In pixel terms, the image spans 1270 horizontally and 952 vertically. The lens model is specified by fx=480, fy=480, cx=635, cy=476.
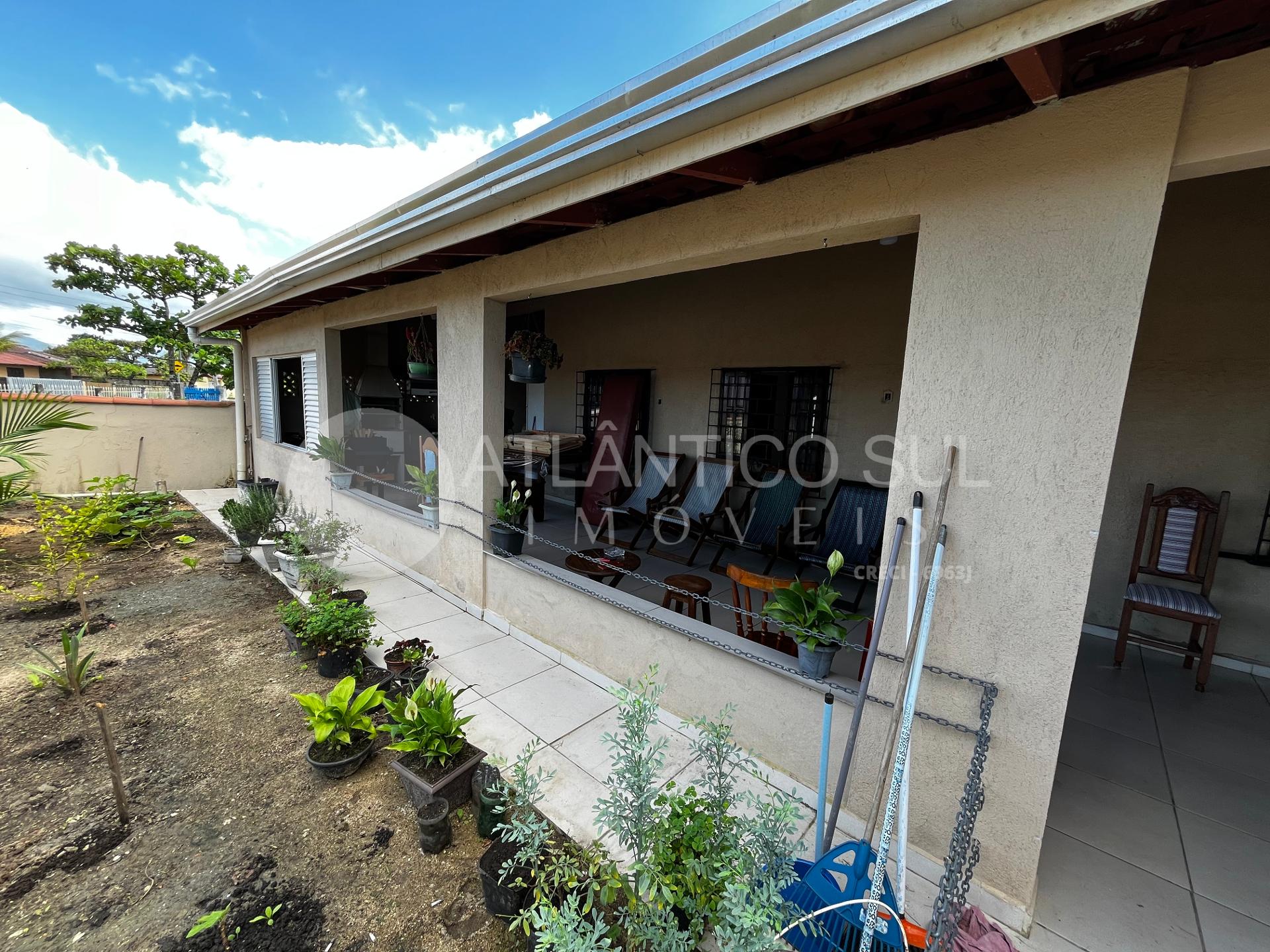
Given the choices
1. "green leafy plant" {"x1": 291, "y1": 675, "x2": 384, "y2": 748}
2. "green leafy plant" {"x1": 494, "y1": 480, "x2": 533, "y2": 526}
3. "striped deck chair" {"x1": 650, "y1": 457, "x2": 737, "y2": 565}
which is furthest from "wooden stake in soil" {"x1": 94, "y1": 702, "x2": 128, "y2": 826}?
"striped deck chair" {"x1": 650, "y1": 457, "x2": 737, "y2": 565}

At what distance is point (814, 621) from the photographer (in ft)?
6.72

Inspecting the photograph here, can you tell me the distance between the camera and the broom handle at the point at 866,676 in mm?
1612

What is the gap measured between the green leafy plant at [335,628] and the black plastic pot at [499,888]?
2.02 m

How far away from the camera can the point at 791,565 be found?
4.64 m

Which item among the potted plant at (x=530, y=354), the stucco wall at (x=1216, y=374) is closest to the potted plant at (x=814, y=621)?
the potted plant at (x=530, y=354)

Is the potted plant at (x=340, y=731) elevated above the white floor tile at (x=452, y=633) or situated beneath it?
elevated above

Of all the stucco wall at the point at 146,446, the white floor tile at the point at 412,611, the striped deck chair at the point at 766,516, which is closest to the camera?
the white floor tile at the point at 412,611

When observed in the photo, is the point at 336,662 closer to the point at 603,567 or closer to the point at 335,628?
the point at 335,628

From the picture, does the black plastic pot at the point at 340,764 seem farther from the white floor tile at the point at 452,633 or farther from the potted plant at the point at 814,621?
the potted plant at the point at 814,621

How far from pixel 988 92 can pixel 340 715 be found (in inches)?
140

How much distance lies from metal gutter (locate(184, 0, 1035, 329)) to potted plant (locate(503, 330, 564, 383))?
4.68 ft

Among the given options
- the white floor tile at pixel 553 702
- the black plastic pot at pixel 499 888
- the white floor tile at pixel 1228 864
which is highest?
the white floor tile at pixel 1228 864

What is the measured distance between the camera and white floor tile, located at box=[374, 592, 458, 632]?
380 cm

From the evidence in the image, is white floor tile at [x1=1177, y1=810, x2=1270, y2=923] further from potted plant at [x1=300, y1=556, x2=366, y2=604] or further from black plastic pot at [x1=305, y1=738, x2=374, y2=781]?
potted plant at [x1=300, y1=556, x2=366, y2=604]
